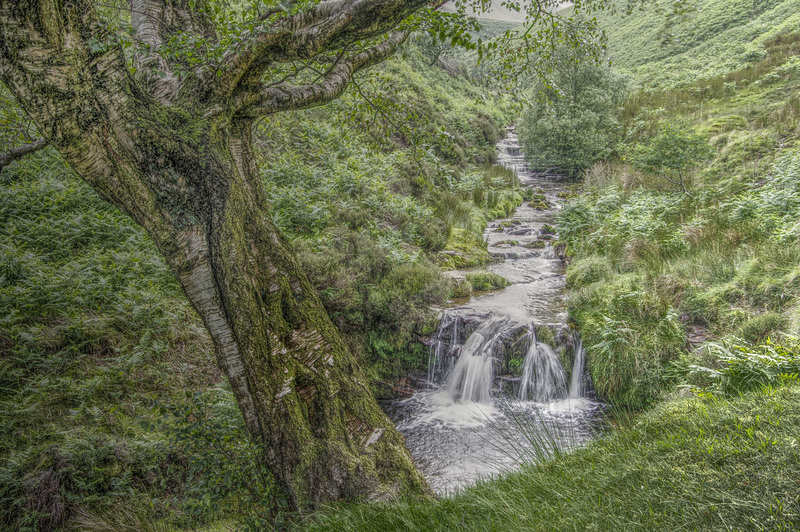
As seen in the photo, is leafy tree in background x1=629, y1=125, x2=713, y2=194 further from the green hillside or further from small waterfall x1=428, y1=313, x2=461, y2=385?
the green hillside

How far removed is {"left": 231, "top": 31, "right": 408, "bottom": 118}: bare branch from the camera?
2.70 metres

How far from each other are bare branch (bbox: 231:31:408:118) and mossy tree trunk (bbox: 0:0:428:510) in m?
0.01

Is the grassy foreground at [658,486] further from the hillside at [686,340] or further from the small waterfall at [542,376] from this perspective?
the small waterfall at [542,376]

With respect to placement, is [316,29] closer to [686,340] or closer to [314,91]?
[314,91]

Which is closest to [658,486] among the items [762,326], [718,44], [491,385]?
[762,326]

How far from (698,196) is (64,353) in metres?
12.0

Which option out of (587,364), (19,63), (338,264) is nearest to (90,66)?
(19,63)

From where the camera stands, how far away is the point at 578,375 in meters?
6.12

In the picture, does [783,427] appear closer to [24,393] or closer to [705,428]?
[705,428]

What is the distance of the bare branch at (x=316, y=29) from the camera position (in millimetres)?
2295

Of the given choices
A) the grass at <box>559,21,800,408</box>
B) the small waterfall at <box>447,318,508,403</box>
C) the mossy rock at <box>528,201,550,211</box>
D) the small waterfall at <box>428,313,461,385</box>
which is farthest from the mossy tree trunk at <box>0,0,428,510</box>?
the mossy rock at <box>528,201,550,211</box>

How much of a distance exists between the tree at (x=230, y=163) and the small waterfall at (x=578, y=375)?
4.09 metres

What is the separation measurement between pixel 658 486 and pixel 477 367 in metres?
5.00

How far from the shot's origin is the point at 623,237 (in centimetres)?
801
